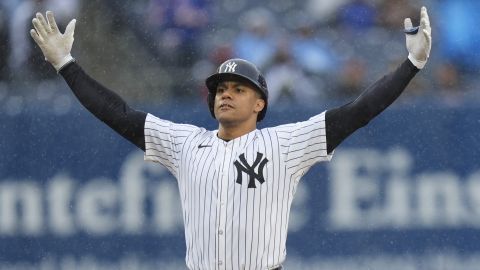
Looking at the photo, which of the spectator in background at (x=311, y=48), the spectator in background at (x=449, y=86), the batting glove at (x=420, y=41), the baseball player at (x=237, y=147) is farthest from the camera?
the spectator in background at (x=311, y=48)

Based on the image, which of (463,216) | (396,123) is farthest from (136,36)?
(463,216)

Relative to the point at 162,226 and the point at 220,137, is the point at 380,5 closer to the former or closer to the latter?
the point at 162,226

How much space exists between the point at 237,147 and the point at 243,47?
3075mm

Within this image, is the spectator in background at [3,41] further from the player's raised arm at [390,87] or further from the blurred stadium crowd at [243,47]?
the player's raised arm at [390,87]

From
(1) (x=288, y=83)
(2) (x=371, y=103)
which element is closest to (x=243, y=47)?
(1) (x=288, y=83)

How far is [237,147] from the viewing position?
4.89 meters

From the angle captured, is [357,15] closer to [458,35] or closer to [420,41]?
[458,35]

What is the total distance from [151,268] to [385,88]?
3.47 m

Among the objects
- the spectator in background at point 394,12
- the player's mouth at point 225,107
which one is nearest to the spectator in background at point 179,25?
the spectator in background at point 394,12

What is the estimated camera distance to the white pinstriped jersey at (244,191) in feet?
15.6

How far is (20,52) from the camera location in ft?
25.8

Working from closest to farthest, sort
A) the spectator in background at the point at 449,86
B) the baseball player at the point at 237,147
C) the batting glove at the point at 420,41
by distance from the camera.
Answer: the batting glove at the point at 420,41, the baseball player at the point at 237,147, the spectator in background at the point at 449,86

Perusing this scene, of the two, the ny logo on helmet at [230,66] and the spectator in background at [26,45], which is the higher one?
the spectator in background at [26,45]

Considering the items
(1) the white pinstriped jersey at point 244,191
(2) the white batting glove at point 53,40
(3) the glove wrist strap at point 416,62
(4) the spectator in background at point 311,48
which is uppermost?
(4) the spectator in background at point 311,48
